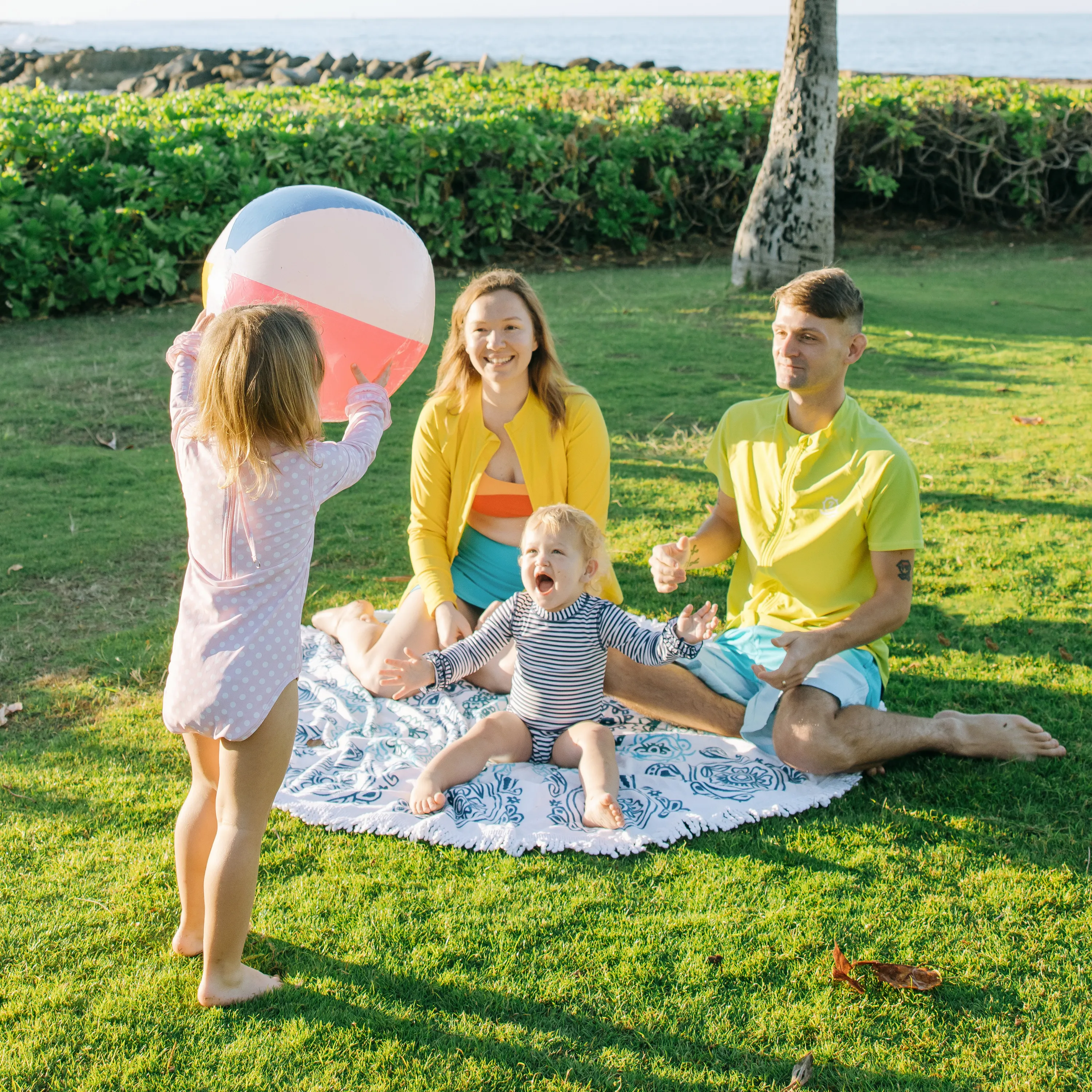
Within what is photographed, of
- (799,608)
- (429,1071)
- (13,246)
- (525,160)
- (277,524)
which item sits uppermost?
(525,160)

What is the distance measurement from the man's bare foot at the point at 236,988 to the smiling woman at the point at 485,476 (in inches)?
66.1

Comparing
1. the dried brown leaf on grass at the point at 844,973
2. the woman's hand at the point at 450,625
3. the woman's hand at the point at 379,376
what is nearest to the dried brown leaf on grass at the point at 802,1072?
the dried brown leaf on grass at the point at 844,973

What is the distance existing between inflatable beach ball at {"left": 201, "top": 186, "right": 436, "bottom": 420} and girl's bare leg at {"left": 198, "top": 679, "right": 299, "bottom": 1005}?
1.23 m

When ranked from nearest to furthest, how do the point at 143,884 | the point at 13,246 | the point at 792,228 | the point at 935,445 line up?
the point at 143,884
the point at 935,445
the point at 13,246
the point at 792,228

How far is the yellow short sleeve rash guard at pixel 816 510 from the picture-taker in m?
3.79

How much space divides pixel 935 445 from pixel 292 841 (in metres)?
5.49

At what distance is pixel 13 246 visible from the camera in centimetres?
1024

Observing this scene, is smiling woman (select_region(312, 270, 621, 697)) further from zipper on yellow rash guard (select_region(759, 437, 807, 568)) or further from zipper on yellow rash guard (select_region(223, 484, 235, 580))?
zipper on yellow rash guard (select_region(223, 484, 235, 580))

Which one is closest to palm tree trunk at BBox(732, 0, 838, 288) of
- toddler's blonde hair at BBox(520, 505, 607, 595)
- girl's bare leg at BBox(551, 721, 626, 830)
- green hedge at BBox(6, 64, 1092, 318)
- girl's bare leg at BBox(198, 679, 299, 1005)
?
green hedge at BBox(6, 64, 1092, 318)

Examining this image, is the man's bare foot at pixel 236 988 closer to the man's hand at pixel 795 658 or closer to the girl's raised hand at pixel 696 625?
the girl's raised hand at pixel 696 625

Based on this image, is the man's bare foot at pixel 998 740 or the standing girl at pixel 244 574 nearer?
the standing girl at pixel 244 574

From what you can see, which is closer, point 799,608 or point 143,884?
point 143,884

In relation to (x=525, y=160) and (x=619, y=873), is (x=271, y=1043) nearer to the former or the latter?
(x=619, y=873)

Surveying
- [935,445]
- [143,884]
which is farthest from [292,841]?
[935,445]
